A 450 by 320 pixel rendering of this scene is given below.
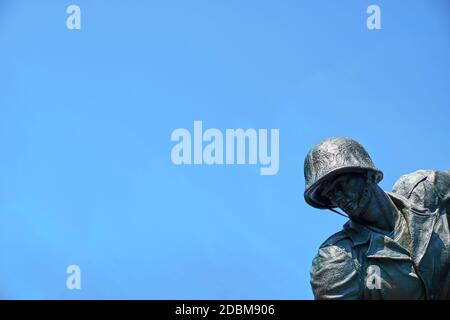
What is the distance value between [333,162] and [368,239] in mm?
692

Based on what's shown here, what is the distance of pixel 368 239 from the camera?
1324cm

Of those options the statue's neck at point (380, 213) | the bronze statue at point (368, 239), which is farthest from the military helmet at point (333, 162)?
the statue's neck at point (380, 213)

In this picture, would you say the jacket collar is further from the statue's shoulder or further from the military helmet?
the military helmet

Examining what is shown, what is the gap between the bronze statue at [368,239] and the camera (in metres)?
13.0

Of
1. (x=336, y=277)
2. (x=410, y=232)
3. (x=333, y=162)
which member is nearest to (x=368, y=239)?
(x=410, y=232)

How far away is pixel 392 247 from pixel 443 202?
705 mm

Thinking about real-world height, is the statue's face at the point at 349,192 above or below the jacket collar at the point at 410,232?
above

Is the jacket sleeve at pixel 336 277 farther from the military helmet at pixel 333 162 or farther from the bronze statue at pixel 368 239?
the military helmet at pixel 333 162

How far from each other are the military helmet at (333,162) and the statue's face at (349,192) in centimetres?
7

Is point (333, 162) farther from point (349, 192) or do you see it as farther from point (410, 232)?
point (410, 232)

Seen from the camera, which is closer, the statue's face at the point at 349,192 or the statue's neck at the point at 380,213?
the statue's face at the point at 349,192

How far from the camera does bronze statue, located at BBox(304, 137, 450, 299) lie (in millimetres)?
13008

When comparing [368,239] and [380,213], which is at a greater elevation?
[380,213]
